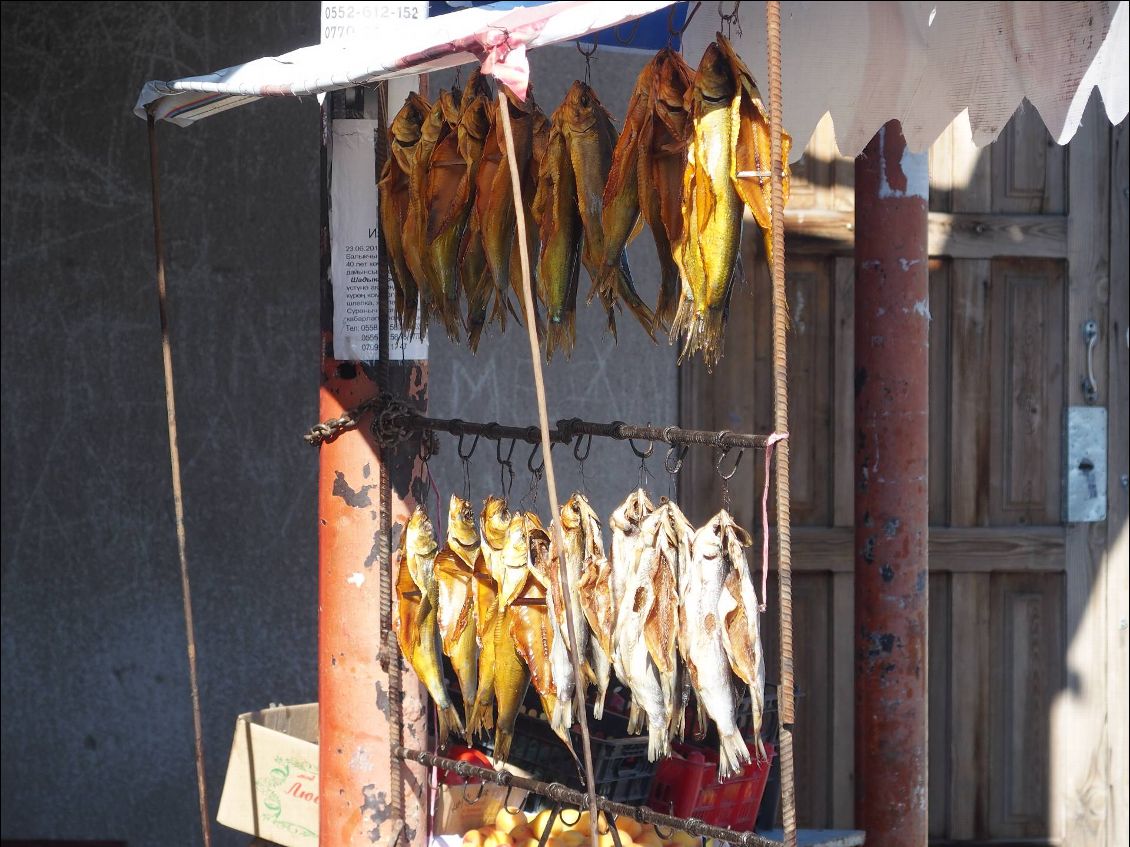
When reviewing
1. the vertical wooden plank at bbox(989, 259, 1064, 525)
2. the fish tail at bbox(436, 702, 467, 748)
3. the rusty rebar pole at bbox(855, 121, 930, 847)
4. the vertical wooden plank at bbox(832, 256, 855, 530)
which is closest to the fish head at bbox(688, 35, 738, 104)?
the fish tail at bbox(436, 702, 467, 748)

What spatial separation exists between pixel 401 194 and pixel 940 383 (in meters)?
2.46

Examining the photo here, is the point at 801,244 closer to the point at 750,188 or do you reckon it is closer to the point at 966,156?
the point at 966,156

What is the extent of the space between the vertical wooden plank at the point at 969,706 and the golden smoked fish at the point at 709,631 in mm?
2507

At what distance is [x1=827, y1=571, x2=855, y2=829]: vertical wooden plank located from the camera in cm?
474

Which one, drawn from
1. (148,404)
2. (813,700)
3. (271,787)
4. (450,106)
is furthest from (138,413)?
(813,700)

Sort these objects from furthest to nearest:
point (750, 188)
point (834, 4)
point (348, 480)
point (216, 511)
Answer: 1. point (216, 511)
2. point (348, 480)
3. point (834, 4)
4. point (750, 188)

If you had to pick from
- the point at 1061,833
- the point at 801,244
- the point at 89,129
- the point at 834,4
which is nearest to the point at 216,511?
the point at 89,129

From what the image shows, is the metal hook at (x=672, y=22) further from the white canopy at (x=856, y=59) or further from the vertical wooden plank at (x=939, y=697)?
the vertical wooden plank at (x=939, y=697)

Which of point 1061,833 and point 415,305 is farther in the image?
point 1061,833

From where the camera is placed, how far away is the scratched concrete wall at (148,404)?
4676 millimetres

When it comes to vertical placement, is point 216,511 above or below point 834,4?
below

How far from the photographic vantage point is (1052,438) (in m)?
4.79

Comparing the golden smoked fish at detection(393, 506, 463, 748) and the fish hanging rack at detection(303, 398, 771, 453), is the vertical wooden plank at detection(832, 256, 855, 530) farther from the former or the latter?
the golden smoked fish at detection(393, 506, 463, 748)

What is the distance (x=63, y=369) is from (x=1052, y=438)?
354cm
